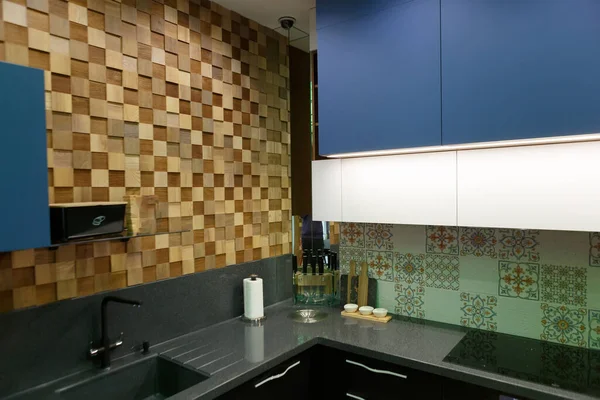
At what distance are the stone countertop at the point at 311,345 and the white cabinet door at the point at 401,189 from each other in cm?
57

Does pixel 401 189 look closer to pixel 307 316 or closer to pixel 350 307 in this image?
pixel 350 307

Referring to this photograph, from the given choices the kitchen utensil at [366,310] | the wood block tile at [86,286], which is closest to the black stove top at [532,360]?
the kitchen utensil at [366,310]

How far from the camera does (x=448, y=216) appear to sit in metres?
1.81

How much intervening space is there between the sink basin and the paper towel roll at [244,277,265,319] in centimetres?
55

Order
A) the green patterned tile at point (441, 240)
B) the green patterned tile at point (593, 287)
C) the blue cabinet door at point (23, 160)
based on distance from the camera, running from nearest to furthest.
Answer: the blue cabinet door at point (23, 160) → the green patterned tile at point (593, 287) → the green patterned tile at point (441, 240)

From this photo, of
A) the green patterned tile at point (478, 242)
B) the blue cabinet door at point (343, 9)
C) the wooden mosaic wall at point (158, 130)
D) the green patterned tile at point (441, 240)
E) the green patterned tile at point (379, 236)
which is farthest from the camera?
the green patterned tile at point (379, 236)

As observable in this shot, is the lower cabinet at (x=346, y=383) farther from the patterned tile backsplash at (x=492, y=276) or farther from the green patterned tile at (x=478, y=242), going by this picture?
the green patterned tile at (x=478, y=242)

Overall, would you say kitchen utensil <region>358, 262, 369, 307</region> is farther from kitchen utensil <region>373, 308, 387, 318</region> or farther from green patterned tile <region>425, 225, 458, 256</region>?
green patterned tile <region>425, 225, 458, 256</region>

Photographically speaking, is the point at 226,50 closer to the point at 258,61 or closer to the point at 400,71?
the point at 258,61

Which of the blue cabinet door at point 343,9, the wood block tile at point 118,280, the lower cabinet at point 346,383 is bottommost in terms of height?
the lower cabinet at point 346,383

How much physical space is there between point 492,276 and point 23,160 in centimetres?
205

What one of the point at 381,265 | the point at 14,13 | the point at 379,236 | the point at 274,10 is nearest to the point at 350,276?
the point at 381,265

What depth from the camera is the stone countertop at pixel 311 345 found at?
1499 millimetres

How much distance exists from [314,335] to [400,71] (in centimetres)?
133
